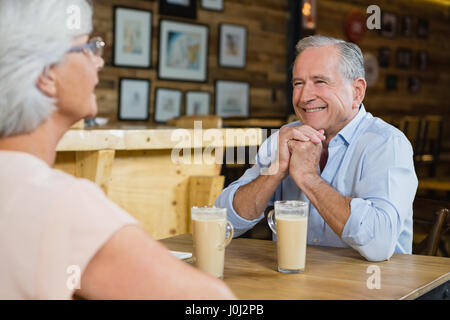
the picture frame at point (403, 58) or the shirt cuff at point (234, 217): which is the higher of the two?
the picture frame at point (403, 58)

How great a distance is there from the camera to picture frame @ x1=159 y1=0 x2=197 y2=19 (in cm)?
602

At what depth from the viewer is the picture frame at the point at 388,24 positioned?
8.60m

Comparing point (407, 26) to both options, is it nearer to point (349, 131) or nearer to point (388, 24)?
point (388, 24)

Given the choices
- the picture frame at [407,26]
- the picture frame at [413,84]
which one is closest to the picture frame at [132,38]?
the picture frame at [407,26]

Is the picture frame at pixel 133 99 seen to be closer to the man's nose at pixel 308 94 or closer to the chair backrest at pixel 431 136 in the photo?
the chair backrest at pixel 431 136

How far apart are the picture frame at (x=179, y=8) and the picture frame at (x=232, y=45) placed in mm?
417

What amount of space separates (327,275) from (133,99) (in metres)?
4.60

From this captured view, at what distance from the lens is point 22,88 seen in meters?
1.04

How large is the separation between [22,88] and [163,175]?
202cm

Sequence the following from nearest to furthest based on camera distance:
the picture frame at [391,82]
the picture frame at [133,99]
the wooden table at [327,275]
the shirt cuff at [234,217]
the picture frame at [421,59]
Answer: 1. the wooden table at [327,275]
2. the shirt cuff at [234,217]
3. the picture frame at [133,99]
4. the picture frame at [391,82]
5. the picture frame at [421,59]

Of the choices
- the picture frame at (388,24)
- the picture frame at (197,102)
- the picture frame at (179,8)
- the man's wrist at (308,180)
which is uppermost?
the picture frame at (388,24)

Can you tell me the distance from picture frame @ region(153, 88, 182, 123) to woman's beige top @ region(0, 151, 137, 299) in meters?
5.15

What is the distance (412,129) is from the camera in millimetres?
7160

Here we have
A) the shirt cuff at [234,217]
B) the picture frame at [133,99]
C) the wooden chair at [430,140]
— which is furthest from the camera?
the wooden chair at [430,140]
